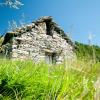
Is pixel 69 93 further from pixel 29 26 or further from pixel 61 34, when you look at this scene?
pixel 61 34

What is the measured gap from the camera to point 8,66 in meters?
3.94

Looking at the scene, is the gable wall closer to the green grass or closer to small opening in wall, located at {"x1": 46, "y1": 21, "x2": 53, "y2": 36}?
small opening in wall, located at {"x1": 46, "y1": 21, "x2": 53, "y2": 36}

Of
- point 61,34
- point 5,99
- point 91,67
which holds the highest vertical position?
point 61,34

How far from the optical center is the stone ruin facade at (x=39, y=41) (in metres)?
22.4

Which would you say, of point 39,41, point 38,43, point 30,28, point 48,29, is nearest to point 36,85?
point 30,28

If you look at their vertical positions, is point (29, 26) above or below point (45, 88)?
above

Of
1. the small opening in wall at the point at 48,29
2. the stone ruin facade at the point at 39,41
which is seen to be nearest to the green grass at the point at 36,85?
the stone ruin facade at the point at 39,41

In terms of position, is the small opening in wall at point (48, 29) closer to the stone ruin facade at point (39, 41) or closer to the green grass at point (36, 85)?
the stone ruin facade at point (39, 41)

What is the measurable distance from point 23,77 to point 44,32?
22.2 metres

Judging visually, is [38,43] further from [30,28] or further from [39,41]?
[30,28]

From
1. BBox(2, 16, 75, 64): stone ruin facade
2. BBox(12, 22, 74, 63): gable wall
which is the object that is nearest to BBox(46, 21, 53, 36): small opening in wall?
BBox(2, 16, 75, 64): stone ruin facade

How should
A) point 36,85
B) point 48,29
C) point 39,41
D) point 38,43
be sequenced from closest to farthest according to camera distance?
point 36,85 < point 38,43 < point 39,41 < point 48,29

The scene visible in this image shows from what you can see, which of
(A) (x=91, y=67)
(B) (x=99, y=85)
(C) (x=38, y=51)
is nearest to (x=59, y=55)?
(C) (x=38, y=51)

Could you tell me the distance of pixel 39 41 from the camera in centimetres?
2481
